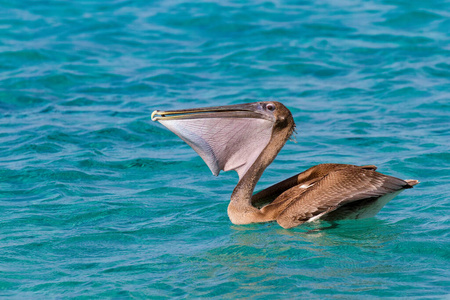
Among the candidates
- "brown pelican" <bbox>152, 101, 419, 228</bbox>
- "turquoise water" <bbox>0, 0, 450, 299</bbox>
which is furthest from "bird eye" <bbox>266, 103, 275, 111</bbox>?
"turquoise water" <bbox>0, 0, 450, 299</bbox>

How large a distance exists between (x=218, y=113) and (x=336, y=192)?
1280mm

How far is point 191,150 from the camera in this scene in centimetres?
965

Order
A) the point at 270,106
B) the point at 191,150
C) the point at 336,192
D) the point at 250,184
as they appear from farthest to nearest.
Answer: the point at 191,150 < the point at 250,184 < the point at 270,106 < the point at 336,192

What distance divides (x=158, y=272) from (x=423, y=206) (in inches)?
118

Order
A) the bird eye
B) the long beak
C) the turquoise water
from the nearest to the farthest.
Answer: the turquoise water
the long beak
the bird eye

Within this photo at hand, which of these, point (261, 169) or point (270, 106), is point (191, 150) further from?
point (270, 106)

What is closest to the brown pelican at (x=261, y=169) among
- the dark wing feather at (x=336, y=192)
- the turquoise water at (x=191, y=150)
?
the dark wing feather at (x=336, y=192)

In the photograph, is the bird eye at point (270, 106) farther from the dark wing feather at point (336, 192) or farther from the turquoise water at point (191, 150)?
the turquoise water at point (191, 150)

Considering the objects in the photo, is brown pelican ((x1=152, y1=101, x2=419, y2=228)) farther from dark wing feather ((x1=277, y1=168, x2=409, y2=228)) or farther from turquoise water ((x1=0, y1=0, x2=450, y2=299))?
turquoise water ((x1=0, y1=0, x2=450, y2=299))

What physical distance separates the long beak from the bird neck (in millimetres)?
241

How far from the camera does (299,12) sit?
17219 millimetres

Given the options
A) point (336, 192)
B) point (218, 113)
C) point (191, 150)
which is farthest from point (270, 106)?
point (191, 150)

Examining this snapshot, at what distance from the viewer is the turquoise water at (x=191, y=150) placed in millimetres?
5609

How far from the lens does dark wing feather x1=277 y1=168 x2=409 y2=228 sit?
20.8ft
